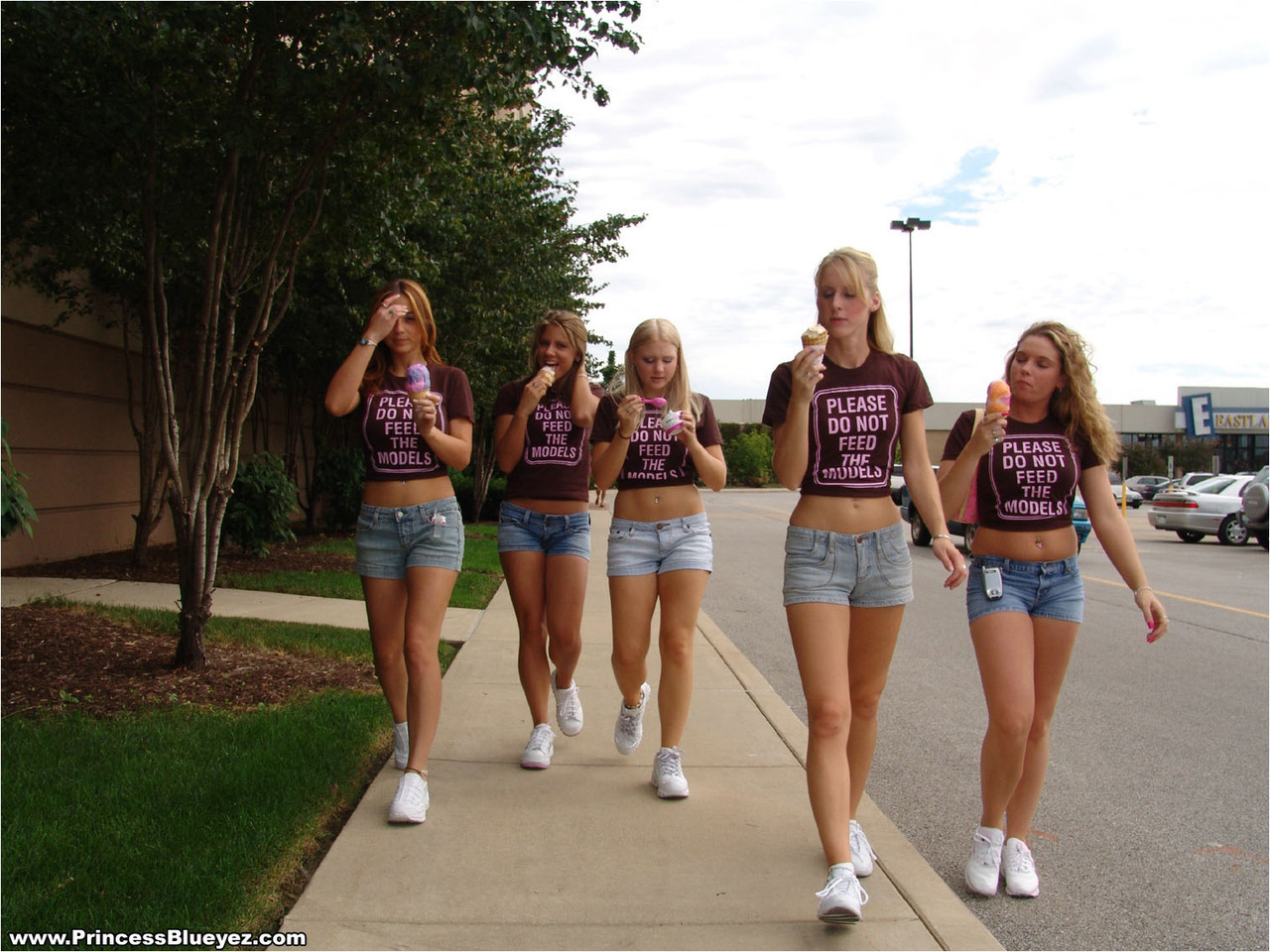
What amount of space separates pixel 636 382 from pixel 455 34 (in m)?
2.23

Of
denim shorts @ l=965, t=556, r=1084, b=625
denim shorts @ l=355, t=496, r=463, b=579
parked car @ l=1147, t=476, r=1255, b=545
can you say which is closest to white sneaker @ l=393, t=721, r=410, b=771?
denim shorts @ l=355, t=496, r=463, b=579

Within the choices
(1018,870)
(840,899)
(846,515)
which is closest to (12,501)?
(846,515)

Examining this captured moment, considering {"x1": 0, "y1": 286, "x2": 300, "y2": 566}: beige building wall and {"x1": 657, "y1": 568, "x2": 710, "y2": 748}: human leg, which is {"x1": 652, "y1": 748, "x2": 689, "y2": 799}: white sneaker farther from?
{"x1": 0, "y1": 286, "x2": 300, "y2": 566}: beige building wall

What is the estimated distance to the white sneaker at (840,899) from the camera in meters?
3.21

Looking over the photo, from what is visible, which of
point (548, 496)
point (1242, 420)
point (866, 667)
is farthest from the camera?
point (1242, 420)

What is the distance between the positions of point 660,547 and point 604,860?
50.4 inches

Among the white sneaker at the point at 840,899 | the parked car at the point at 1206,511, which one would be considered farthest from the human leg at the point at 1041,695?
the parked car at the point at 1206,511

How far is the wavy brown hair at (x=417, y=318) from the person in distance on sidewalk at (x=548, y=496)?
0.41 m

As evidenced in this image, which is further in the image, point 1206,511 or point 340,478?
point 1206,511

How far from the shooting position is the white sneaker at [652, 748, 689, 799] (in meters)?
4.56

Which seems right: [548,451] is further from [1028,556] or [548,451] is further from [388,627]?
[1028,556]

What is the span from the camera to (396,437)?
4.46m

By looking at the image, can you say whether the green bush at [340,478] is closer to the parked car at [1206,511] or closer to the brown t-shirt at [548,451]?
the brown t-shirt at [548,451]

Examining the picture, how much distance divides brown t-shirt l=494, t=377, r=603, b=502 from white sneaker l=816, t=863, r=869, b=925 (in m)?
2.16
